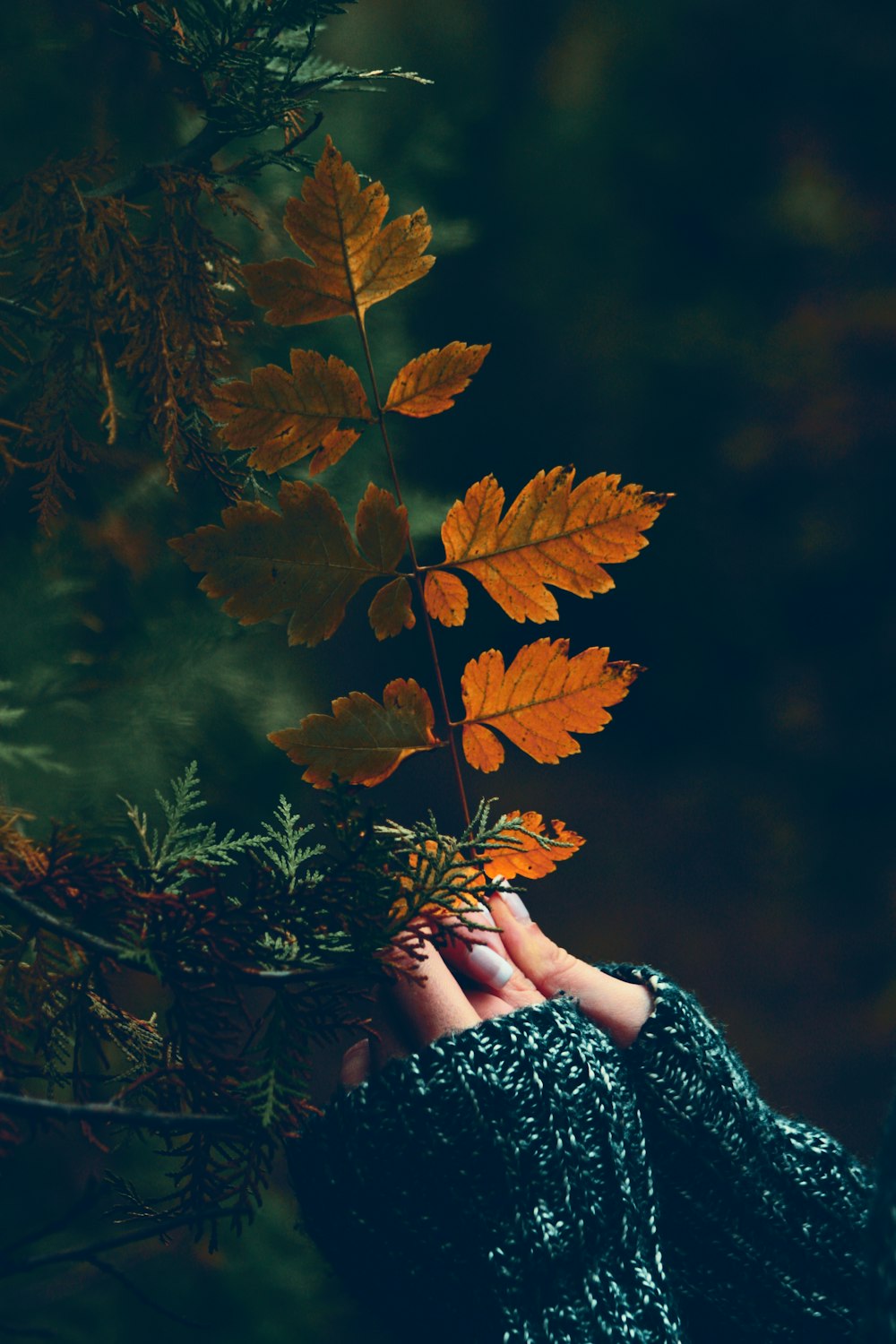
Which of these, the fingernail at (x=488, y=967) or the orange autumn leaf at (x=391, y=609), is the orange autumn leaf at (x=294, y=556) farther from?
the fingernail at (x=488, y=967)

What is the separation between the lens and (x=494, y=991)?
0.58m

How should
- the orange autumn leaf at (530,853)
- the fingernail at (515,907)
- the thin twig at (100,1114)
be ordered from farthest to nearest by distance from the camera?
the fingernail at (515,907) < the orange autumn leaf at (530,853) < the thin twig at (100,1114)

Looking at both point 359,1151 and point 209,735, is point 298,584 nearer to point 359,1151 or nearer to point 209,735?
point 209,735

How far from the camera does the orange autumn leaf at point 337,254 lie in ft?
1.40

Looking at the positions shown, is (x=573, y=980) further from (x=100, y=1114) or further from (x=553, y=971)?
(x=100, y=1114)

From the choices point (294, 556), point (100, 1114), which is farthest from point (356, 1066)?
point (294, 556)

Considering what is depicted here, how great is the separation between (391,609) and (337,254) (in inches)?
6.8

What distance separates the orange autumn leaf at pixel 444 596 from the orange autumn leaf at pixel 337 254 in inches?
5.4

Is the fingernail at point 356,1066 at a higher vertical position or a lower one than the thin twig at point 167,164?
lower

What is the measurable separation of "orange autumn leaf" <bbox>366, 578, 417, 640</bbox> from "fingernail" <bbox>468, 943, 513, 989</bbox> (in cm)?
21

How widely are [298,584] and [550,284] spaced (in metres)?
0.35

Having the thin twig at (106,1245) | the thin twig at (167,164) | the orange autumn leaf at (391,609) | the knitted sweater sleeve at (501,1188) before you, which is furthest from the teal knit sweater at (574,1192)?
the thin twig at (167,164)

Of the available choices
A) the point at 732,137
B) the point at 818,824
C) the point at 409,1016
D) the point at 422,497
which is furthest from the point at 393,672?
the point at 732,137

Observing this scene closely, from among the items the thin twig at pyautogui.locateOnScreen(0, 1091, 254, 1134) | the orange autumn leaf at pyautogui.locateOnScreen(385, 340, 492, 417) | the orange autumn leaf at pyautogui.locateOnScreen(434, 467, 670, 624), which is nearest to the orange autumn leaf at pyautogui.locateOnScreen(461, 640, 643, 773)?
the orange autumn leaf at pyautogui.locateOnScreen(434, 467, 670, 624)
